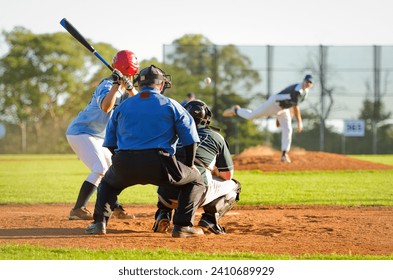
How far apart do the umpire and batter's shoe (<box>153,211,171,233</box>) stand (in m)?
0.57

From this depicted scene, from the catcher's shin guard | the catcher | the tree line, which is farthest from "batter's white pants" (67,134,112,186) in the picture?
the tree line

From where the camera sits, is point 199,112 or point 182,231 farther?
point 199,112

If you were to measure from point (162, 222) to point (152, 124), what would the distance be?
135 centimetres

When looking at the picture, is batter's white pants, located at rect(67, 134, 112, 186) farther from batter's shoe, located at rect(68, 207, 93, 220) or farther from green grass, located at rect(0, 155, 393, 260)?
green grass, located at rect(0, 155, 393, 260)

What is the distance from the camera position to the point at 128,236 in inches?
271

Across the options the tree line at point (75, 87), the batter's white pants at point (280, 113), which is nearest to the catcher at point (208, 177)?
the batter's white pants at point (280, 113)

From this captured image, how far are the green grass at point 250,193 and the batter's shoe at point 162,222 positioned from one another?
137cm

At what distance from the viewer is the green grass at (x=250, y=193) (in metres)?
5.71

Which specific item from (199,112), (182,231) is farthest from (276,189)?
(182,231)

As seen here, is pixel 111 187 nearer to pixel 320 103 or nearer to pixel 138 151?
pixel 138 151

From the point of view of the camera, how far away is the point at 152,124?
639 centimetres

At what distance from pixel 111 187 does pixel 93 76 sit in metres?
45.2

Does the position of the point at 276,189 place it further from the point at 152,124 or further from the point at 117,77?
the point at 152,124

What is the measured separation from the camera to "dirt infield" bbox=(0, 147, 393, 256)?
627cm
